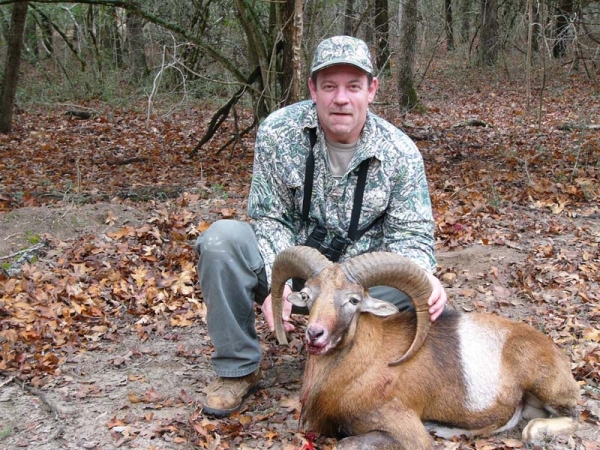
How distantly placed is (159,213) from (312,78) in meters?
4.30

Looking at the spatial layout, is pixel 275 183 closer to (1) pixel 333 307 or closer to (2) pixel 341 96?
(2) pixel 341 96

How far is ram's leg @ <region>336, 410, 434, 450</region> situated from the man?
33.9 inches

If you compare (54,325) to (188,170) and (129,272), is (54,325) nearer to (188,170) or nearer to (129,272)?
(129,272)

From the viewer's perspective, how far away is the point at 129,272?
6938 millimetres

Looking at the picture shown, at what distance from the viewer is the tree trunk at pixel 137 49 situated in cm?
2189

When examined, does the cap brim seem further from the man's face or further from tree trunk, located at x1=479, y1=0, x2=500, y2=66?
tree trunk, located at x1=479, y1=0, x2=500, y2=66

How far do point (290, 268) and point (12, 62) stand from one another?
544 inches

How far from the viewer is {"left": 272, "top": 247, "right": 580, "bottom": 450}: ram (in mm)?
3838

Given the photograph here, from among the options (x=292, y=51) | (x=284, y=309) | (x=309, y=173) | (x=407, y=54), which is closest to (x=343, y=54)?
(x=309, y=173)

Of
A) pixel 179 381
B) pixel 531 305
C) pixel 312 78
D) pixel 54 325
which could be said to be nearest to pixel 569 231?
pixel 531 305

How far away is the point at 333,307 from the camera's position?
12.3 feet

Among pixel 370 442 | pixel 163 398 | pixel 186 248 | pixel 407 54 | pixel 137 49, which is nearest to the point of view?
pixel 370 442

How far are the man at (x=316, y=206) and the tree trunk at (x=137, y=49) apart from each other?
60.5 ft

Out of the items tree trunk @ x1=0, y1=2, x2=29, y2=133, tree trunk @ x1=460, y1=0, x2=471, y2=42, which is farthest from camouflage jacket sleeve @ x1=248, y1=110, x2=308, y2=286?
tree trunk @ x1=460, y1=0, x2=471, y2=42
